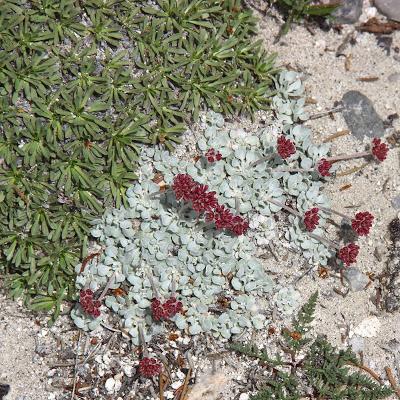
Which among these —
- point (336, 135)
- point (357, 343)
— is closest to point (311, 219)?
point (336, 135)

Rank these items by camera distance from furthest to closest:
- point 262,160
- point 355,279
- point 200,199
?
point 355,279, point 262,160, point 200,199

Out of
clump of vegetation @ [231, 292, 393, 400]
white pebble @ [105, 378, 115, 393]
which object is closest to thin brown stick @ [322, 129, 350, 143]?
clump of vegetation @ [231, 292, 393, 400]

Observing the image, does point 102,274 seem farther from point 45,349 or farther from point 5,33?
point 5,33

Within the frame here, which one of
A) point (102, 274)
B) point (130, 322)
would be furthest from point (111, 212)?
point (130, 322)

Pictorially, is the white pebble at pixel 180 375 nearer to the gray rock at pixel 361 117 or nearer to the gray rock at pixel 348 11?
the gray rock at pixel 361 117

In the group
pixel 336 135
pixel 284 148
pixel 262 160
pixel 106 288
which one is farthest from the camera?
pixel 336 135

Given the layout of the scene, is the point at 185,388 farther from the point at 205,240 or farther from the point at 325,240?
the point at 325,240

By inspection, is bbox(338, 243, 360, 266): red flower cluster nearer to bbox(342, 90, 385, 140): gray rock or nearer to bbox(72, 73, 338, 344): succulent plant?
bbox(72, 73, 338, 344): succulent plant
